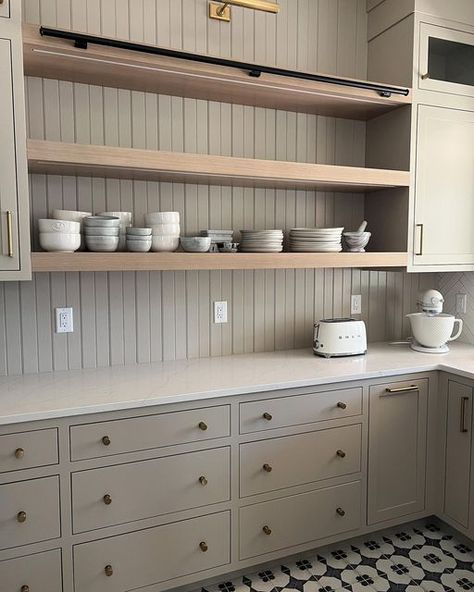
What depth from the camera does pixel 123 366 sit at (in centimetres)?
237

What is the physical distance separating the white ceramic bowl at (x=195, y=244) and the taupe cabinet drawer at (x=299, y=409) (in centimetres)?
69

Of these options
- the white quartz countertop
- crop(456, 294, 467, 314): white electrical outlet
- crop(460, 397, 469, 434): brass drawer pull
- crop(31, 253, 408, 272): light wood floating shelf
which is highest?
crop(31, 253, 408, 272): light wood floating shelf

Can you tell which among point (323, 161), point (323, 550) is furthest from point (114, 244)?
point (323, 550)

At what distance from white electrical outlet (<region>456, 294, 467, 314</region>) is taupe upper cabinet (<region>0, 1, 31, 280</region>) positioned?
2405 mm

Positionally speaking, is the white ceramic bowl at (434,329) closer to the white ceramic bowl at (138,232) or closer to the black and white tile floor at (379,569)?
the black and white tile floor at (379,569)

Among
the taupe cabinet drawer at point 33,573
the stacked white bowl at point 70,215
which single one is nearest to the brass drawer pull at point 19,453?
the taupe cabinet drawer at point 33,573

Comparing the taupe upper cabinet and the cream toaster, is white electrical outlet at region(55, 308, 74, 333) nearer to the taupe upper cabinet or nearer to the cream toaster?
the taupe upper cabinet

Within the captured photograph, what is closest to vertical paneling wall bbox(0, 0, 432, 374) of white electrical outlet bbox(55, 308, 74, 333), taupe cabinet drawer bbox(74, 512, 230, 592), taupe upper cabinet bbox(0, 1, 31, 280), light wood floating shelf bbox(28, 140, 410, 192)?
white electrical outlet bbox(55, 308, 74, 333)

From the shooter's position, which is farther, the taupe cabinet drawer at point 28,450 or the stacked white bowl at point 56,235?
the stacked white bowl at point 56,235

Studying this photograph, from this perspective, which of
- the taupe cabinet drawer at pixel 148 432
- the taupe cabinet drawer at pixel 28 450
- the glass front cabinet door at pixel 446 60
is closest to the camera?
the taupe cabinet drawer at pixel 28 450

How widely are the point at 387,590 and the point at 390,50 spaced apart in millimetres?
2577

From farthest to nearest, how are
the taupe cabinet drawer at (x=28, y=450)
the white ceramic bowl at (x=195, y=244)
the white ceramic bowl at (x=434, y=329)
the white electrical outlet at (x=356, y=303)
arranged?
the white electrical outlet at (x=356, y=303) → the white ceramic bowl at (x=434, y=329) → the white ceramic bowl at (x=195, y=244) → the taupe cabinet drawer at (x=28, y=450)

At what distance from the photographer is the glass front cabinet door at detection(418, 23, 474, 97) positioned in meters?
2.51

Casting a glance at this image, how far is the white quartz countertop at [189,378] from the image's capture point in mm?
1831
